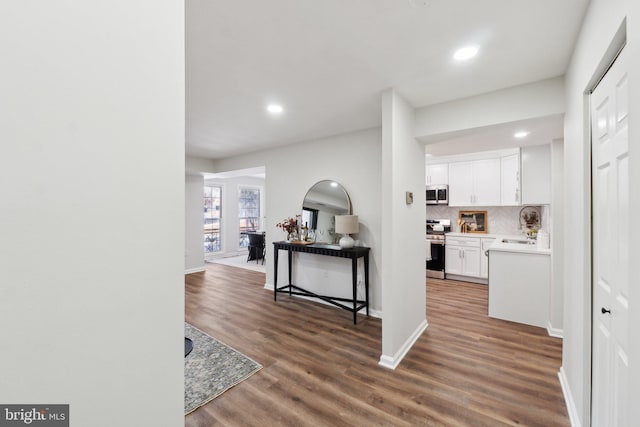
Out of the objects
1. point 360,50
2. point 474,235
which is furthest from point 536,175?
point 360,50

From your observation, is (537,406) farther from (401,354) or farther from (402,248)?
(402,248)

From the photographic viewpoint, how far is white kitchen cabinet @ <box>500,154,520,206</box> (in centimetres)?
488

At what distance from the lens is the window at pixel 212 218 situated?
25.8ft

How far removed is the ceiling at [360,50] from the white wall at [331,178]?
87 centimetres

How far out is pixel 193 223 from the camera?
6199 mm

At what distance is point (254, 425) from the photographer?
1805 millimetres

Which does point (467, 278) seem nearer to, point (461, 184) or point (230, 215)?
point (461, 184)

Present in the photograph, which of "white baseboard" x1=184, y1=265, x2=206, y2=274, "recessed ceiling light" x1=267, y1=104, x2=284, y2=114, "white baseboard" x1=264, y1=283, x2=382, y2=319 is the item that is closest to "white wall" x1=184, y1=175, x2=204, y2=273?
"white baseboard" x1=184, y1=265, x2=206, y2=274

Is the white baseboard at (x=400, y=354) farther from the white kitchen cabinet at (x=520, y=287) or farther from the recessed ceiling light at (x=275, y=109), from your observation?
the recessed ceiling light at (x=275, y=109)

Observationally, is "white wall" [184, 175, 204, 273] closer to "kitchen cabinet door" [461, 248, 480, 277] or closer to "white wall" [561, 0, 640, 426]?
"kitchen cabinet door" [461, 248, 480, 277]

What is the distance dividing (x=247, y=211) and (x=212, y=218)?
1.17m

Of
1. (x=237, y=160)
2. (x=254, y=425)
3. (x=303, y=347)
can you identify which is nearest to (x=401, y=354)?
(x=303, y=347)

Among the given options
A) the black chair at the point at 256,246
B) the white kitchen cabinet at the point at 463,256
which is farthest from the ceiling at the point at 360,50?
the black chair at the point at 256,246

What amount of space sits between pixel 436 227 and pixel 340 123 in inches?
138
